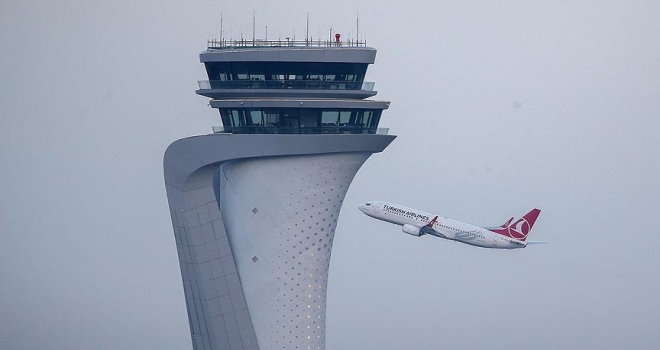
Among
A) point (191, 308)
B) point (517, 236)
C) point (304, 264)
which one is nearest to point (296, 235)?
point (304, 264)

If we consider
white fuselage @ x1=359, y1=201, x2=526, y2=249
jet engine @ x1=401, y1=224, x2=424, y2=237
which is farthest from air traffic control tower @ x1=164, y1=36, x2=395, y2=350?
white fuselage @ x1=359, y1=201, x2=526, y2=249

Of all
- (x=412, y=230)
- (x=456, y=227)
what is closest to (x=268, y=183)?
(x=412, y=230)

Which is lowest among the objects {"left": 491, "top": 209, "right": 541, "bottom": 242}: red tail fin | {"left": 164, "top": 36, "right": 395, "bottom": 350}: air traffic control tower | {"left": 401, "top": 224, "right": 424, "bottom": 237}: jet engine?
{"left": 164, "top": 36, "right": 395, "bottom": 350}: air traffic control tower

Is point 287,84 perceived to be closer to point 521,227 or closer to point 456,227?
point 456,227

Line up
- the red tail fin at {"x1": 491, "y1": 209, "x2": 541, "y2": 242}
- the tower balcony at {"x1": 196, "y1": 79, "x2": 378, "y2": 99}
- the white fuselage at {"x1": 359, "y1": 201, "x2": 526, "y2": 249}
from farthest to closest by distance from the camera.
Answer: the red tail fin at {"x1": 491, "y1": 209, "x2": 541, "y2": 242} → the white fuselage at {"x1": 359, "y1": 201, "x2": 526, "y2": 249} → the tower balcony at {"x1": 196, "y1": 79, "x2": 378, "y2": 99}

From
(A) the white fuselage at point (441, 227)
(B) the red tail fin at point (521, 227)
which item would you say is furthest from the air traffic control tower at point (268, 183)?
(B) the red tail fin at point (521, 227)

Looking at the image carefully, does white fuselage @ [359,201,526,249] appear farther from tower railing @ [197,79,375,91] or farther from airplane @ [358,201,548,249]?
tower railing @ [197,79,375,91]
